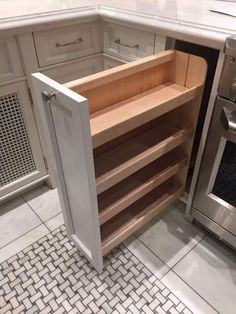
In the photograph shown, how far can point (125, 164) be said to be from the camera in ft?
3.14

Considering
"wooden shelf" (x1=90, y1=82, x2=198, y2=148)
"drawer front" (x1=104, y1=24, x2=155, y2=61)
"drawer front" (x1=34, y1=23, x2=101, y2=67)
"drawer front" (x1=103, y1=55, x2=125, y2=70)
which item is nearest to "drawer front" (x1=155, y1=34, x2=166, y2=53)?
"drawer front" (x1=104, y1=24, x2=155, y2=61)

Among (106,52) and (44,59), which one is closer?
(44,59)

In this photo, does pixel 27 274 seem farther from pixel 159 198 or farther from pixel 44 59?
pixel 44 59

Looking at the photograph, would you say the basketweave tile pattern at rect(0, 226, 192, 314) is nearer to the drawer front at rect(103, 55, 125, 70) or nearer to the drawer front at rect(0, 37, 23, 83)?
the drawer front at rect(0, 37, 23, 83)

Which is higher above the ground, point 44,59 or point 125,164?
point 44,59

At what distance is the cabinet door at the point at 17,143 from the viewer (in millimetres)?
1171

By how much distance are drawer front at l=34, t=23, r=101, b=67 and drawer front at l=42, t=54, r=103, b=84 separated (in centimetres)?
3

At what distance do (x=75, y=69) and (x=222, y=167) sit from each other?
825mm

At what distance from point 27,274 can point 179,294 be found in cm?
65

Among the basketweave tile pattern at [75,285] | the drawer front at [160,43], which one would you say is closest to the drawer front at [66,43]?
the drawer front at [160,43]

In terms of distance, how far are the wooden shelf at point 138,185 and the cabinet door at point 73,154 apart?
0.34ft

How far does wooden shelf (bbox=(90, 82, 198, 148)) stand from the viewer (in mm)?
798

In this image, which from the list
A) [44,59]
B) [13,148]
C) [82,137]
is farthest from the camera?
[13,148]

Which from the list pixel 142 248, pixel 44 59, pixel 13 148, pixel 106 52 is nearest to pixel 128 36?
pixel 106 52
